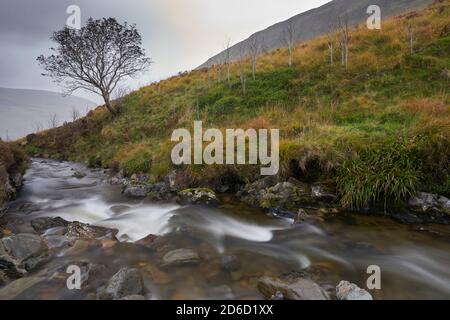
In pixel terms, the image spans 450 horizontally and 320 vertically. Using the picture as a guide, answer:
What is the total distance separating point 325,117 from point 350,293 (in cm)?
852

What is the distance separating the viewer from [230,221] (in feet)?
25.4

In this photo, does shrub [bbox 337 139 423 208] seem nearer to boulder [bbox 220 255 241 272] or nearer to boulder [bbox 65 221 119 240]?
boulder [bbox 220 255 241 272]

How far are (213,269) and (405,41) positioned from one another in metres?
17.3

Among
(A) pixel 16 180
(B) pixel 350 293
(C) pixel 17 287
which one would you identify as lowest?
(C) pixel 17 287

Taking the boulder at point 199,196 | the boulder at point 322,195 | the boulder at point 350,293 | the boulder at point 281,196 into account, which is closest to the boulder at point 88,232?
the boulder at point 199,196

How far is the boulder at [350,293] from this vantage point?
13.6 feet

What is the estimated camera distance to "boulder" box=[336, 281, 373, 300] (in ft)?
13.6

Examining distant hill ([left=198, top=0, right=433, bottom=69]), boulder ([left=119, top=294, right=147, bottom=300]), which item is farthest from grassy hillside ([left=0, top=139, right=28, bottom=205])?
distant hill ([left=198, top=0, right=433, bottom=69])

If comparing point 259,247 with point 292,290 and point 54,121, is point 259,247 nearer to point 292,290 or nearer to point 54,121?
point 292,290

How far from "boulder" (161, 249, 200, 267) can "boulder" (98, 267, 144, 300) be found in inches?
32.3

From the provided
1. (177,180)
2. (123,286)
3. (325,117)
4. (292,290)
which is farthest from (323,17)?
(123,286)

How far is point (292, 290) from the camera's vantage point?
4.23 m
